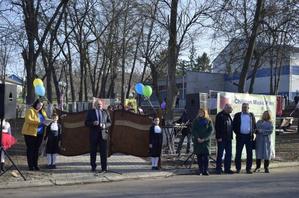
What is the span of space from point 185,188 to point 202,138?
107 inches

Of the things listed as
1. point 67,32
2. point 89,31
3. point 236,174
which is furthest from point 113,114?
point 89,31

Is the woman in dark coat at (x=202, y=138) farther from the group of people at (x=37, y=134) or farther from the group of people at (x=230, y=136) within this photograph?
the group of people at (x=37, y=134)

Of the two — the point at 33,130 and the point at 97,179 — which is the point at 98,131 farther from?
the point at 33,130

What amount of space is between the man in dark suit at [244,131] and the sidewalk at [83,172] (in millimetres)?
1173

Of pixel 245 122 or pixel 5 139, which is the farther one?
pixel 245 122

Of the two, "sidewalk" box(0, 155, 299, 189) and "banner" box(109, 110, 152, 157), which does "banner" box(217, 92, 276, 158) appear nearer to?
"sidewalk" box(0, 155, 299, 189)

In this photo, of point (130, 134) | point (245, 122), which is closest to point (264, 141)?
point (245, 122)

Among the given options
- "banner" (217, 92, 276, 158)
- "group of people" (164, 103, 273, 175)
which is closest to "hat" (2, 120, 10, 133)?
"group of people" (164, 103, 273, 175)

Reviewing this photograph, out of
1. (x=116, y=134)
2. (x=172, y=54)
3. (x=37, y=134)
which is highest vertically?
(x=172, y=54)

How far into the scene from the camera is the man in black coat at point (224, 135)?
13578 millimetres

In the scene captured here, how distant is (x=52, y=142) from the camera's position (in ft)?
43.9

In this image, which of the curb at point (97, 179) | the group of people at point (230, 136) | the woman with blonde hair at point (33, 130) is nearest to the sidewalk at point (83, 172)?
the curb at point (97, 179)

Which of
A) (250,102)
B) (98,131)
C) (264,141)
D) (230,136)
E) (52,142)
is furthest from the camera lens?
(250,102)

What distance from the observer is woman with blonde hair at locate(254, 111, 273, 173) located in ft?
46.3
